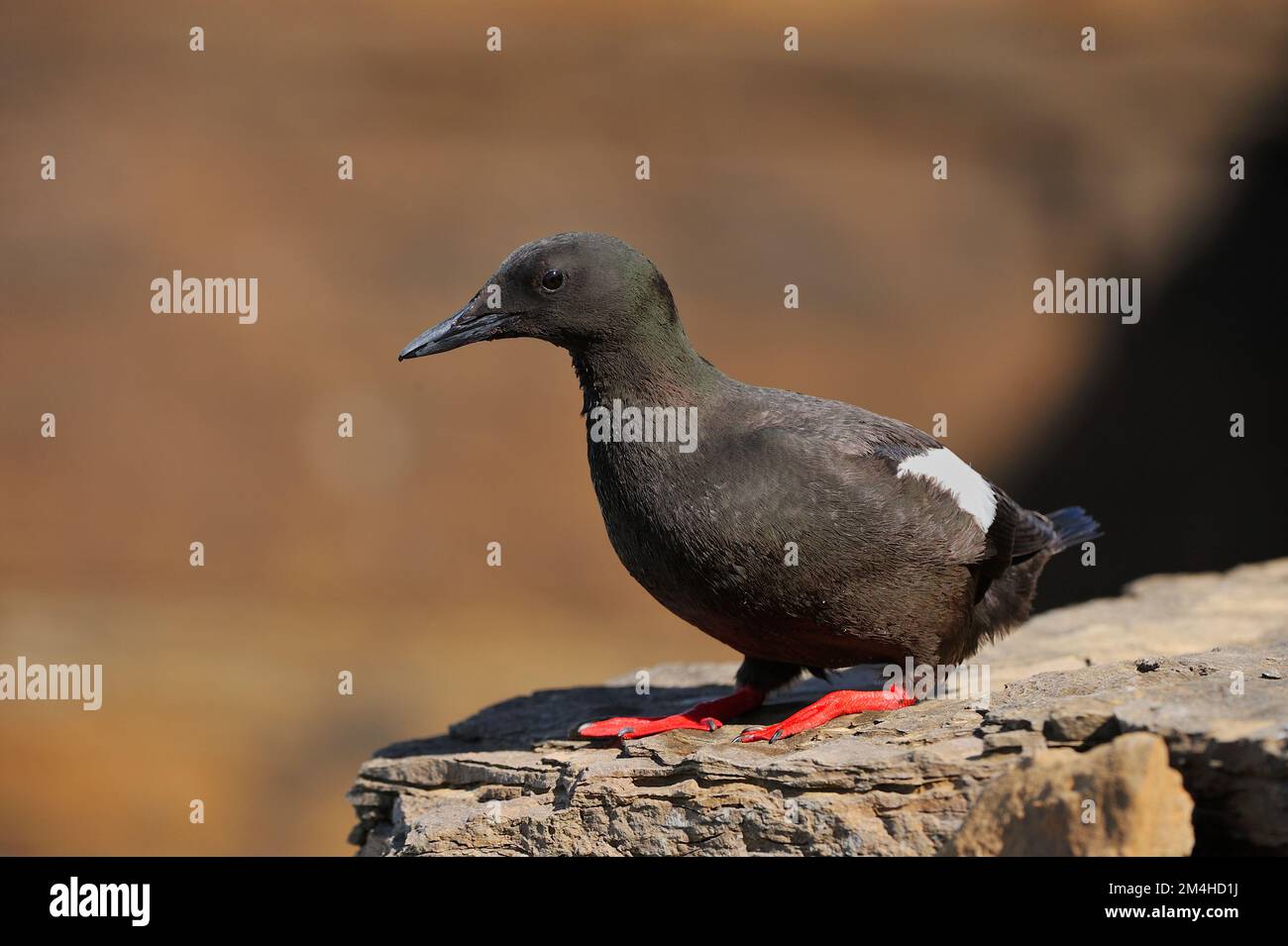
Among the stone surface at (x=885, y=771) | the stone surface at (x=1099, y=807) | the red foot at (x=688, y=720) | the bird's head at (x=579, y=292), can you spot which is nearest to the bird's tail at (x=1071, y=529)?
the stone surface at (x=885, y=771)

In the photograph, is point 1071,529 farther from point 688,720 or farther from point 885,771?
point 885,771

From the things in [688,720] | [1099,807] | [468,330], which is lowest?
[1099,807]

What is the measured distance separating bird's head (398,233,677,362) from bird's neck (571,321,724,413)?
0.13 ft

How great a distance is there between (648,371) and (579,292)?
464 mm

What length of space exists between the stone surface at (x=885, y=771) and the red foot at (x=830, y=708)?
6 cm

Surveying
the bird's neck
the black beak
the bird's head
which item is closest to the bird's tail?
the bird's neck

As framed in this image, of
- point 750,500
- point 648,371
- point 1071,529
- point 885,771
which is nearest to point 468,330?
point 648,371

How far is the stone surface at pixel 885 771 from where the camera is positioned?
446cm

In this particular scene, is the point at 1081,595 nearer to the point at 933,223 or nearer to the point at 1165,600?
the point at 933,223

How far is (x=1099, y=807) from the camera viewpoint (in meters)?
4.30

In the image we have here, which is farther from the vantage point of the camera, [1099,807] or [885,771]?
[885,771]

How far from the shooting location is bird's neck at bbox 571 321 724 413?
6230 mm

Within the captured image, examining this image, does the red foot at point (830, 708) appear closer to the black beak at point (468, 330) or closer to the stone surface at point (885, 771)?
the stone surface at point (885, 771)

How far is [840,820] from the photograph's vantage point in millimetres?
5223
